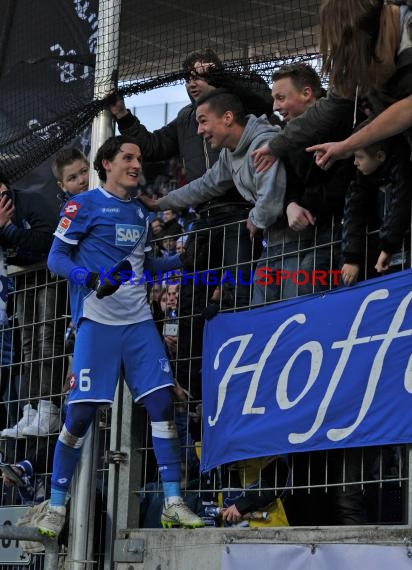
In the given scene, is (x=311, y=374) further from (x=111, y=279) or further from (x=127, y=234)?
(x=127, y=234)

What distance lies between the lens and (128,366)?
22.1 feet

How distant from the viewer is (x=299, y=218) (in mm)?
6160

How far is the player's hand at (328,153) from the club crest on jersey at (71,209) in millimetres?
1633

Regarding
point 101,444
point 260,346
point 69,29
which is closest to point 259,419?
point 260,346

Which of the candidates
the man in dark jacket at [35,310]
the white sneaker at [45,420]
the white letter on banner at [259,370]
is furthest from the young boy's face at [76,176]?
the white letter on banner at [259,370]

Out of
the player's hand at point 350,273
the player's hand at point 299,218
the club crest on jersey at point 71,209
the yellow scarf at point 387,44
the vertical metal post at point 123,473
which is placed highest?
the yellow scarf at point 387,44

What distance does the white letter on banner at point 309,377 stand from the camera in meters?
5.84

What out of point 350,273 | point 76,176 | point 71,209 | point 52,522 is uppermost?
point 76,176

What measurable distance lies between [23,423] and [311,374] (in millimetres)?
2548

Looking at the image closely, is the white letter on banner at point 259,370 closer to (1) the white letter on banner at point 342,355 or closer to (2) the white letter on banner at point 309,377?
(2) the white letter on banner at point 309,377

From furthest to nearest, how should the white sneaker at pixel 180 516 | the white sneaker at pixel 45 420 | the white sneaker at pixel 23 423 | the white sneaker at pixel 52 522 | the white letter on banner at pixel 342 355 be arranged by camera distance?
the white sneaker at pixel 23 423 < the white sneaker at pixel 45 420 < the white sneaker at pixel 52 522 < the white sneaker at pixel 180 516 < the white letter on banner at pixel 342 355

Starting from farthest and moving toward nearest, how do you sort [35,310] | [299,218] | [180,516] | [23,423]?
[35,310], [23,423], [180,516], [299,218]

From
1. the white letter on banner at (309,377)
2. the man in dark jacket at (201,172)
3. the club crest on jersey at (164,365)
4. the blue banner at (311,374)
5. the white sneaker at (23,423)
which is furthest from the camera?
the white sneaker at (23,423)

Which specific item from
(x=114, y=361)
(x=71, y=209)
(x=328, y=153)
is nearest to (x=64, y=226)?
Result: (x=71, y=209)
